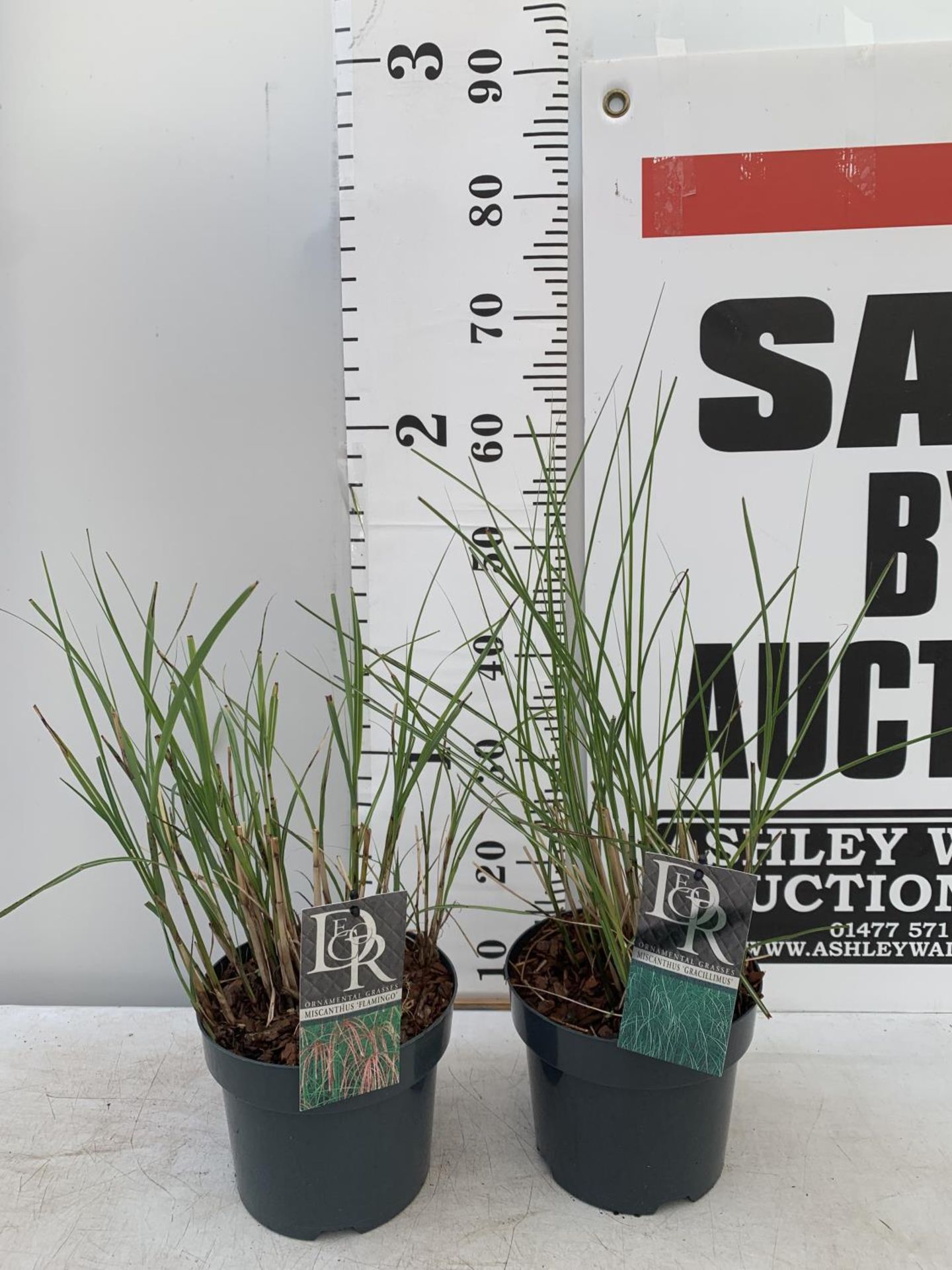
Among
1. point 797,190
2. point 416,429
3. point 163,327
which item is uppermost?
point 797,190

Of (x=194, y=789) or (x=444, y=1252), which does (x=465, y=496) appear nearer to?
(x=194, y=789)

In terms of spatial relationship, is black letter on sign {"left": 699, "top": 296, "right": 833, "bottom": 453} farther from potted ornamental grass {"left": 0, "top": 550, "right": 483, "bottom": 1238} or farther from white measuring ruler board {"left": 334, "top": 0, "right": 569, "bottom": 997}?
potted ornamental grass {"left": 0, "top": 550, "right": 483, "bottom": 1238}

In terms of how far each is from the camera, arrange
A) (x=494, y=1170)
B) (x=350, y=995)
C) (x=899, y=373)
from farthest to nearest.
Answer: (x=899, y=373)
(x=494, y=1170)
(x=350, y=995)

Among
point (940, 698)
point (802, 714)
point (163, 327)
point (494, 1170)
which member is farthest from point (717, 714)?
point (163, 327)

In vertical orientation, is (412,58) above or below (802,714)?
above

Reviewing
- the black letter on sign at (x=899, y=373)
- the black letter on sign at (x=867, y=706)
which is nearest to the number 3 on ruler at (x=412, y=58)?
the black letter on sign at (x=899, y=373)

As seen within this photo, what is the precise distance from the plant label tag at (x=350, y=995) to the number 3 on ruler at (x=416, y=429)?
1.48ft

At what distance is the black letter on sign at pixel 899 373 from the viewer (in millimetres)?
866

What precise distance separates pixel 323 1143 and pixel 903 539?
0.73 m

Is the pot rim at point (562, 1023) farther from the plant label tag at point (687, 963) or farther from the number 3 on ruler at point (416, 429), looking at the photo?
the number 3 on ruler at point (416, 429)

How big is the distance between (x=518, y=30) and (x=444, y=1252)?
1.02 m

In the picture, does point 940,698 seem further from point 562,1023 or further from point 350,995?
point 350,995

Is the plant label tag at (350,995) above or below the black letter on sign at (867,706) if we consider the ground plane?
below

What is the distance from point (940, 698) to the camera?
917 mm
